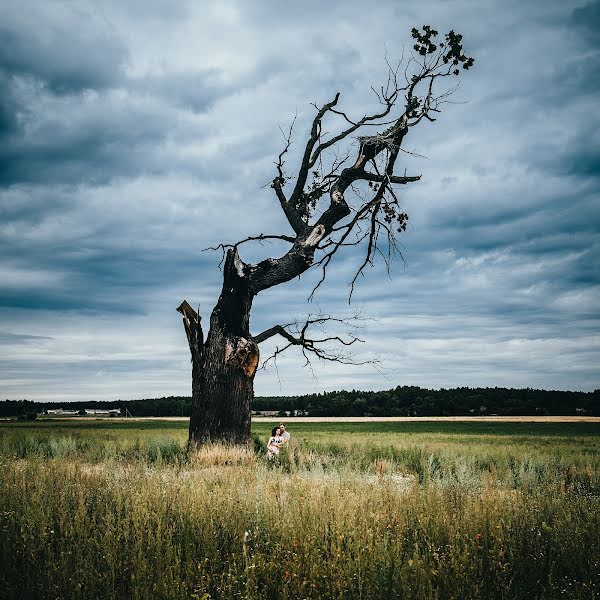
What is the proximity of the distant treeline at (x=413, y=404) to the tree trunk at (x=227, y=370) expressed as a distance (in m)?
83.5

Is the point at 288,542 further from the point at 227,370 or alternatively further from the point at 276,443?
the point at 276,443

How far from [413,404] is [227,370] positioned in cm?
9450

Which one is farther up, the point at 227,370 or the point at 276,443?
the point at 227,370

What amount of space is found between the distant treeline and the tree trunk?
83.5 metres

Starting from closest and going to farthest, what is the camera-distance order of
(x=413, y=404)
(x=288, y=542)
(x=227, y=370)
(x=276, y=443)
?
(x=288, y=542), (x=227, y=370), (x=276, y=443), (x=413, y=404)

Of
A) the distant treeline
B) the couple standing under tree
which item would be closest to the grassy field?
the couple standing under tree

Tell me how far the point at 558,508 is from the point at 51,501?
701 cm

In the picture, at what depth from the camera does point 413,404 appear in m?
103

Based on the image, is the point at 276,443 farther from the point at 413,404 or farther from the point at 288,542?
the point at 413,404

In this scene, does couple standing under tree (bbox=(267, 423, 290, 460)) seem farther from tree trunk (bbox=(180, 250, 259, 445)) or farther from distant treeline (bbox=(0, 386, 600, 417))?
distant treeline (bbox=(0, 386, 600, 417))

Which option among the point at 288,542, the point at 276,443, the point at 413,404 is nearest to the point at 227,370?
the point at 276,443

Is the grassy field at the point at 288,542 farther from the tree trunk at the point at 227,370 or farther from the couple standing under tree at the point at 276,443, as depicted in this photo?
the couple standing under tree at the point at 276,443

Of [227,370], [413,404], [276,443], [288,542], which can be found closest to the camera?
[288,542]

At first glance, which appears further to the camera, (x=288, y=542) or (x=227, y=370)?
(x=227, y=370)
